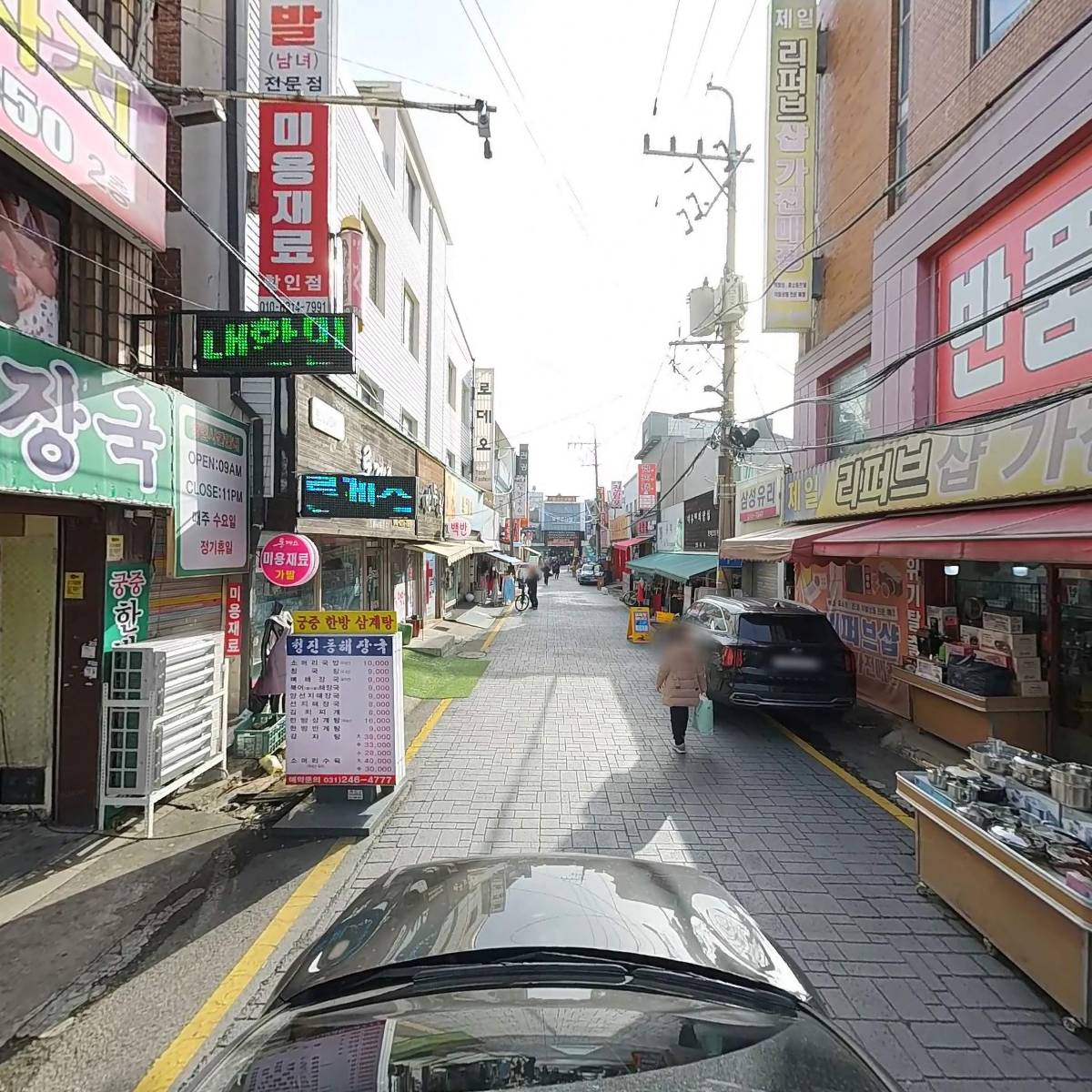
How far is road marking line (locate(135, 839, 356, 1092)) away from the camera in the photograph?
284 cm

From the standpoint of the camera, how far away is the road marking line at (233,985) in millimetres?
2836

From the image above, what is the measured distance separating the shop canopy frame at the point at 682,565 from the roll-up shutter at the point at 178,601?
1261 cm

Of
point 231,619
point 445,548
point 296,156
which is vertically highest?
point 296,156

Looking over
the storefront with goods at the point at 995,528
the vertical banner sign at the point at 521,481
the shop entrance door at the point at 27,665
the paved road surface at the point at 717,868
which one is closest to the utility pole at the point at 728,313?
the storefront with goods at the point at 995,528

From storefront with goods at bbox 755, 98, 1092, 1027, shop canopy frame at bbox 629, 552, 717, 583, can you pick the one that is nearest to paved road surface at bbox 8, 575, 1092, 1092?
storefront with goods at bbox 755, 98, 1092, 1027

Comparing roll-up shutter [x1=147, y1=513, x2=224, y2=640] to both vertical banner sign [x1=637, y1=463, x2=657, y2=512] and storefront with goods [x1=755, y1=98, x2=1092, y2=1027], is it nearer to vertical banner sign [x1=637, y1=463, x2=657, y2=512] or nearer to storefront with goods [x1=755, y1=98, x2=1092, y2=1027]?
storefront with goods [x1=755, y1=98, x2=1092, y2=1027]

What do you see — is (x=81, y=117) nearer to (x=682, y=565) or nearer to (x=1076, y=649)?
(x=1076, y=649)

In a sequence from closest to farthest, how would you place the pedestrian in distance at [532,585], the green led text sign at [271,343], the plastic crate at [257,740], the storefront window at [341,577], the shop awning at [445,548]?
the green led text sign at [271,343]
the plastic crate at [257,740]
the storefront window at [341,577]
the shop awning at [445,548]
the pedestrian in distance at [532,585]

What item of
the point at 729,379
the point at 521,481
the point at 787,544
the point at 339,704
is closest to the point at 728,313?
the point at 729,379

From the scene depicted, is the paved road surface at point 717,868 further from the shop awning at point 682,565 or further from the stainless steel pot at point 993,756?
the shop awning at point 682,565

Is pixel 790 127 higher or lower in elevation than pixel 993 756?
higher

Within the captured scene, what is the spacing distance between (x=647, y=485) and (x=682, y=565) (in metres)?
14.1

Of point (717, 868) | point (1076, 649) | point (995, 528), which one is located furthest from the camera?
point (1076, 649)

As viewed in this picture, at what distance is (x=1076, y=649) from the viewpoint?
21.9 ft
